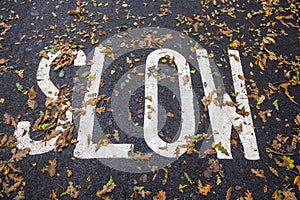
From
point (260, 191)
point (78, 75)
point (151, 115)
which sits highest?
point (78, 75)

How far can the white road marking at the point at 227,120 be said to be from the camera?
3.34m

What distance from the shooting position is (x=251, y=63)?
164 inches

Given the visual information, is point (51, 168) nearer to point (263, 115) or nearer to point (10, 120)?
point (10, 120)

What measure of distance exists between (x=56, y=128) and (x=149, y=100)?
119cm

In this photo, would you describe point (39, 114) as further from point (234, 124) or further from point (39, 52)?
point (234, 124)

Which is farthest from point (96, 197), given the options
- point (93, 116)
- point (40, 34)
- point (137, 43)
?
point (40, 34)

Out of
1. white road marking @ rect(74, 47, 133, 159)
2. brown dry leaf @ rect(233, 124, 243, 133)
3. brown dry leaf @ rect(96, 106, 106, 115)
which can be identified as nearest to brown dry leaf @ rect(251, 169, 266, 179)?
brown dry leaf @ rect(233, 124, 243, 133)

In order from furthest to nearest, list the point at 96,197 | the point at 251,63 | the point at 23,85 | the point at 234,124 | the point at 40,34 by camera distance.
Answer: the point at 40,34 → the point at 251,63 → the point at 23,85 → the point at 234,124 → the point at 96,197

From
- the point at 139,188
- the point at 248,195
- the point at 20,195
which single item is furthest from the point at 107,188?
the point at 248,195

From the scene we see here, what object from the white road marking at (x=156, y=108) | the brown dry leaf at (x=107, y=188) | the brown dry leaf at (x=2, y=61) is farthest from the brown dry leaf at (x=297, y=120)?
the brown dry leaf at (x=2, y=61)

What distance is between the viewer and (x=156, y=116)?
3.60m

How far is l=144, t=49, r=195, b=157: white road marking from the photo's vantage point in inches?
132

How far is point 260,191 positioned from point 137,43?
2.65m

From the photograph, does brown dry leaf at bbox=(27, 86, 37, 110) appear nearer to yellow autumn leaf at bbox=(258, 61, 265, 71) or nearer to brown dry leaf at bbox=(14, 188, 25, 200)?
brown dry leaf at bbox=(14, 188, 25, 200)
